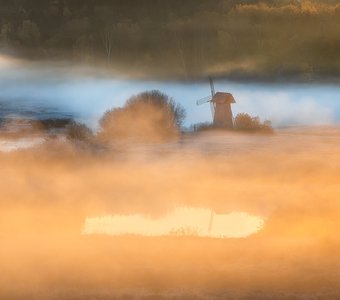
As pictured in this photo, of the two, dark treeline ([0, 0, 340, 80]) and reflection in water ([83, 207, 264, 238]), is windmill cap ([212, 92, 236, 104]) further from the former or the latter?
reflection in water ([83, 207, 264, 238])

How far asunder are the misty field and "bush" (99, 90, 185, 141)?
0.18 meters

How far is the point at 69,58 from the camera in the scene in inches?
337

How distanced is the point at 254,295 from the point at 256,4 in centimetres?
397

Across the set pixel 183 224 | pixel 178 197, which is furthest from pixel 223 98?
pixel 183 224

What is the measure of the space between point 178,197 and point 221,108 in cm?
138

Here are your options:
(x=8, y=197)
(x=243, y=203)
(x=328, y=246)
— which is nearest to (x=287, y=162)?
(x=243, y=203)

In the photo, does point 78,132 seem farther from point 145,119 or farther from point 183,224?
point 183,224

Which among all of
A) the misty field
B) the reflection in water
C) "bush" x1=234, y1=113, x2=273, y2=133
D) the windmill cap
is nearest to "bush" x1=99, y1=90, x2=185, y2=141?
the misty field

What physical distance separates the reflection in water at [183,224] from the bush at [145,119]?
1.15 metres

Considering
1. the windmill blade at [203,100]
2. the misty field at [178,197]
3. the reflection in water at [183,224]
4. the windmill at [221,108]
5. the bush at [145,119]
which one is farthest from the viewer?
the windmill blade at [203,100]

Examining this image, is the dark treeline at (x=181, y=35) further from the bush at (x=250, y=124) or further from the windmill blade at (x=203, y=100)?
the bush at (x=250, y=124)

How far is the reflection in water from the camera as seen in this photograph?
28.3 ft

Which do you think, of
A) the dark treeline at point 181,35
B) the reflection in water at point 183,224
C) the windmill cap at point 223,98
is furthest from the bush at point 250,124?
the reflection in water at point 183,224

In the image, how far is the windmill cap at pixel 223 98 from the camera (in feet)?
28.6
